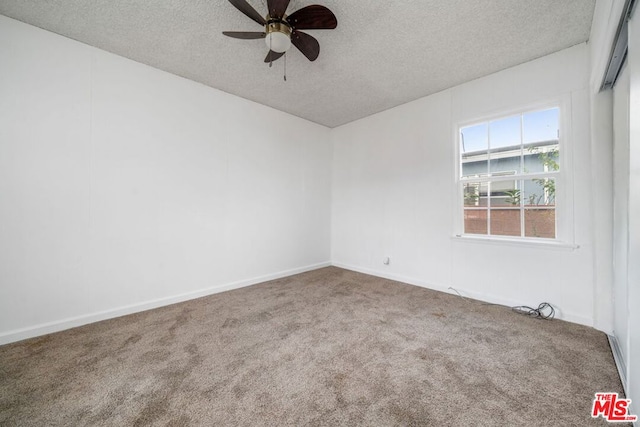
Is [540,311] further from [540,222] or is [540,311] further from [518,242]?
[540,222]

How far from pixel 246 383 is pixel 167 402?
443mm

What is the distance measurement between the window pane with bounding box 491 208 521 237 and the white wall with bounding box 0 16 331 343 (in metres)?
3.09

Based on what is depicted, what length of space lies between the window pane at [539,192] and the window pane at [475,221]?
1.43 feet

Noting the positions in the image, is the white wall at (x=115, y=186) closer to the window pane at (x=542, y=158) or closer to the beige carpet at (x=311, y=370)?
the beige carpet at (x=311, y=370)

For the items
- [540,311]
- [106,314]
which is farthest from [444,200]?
[106,314]

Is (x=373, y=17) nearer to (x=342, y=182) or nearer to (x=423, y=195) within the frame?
(x=423, y=195)

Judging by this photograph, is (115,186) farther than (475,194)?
No

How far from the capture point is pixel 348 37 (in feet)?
7.45

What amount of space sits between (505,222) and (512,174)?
570 mm

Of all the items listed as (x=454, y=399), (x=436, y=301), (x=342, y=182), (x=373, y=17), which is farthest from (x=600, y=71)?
(x=342, y=182)

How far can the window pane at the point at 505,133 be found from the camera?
2.77 metres

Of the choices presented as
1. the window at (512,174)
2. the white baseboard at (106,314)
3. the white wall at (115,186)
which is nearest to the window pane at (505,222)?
the window at (512,174)
